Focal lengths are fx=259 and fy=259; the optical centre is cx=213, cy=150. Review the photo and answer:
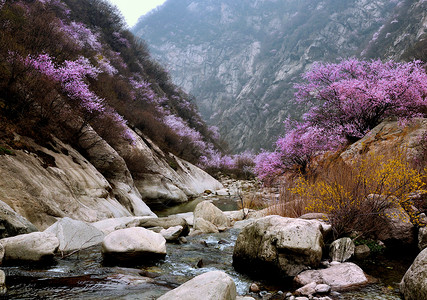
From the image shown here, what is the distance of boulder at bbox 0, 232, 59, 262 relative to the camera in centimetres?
357

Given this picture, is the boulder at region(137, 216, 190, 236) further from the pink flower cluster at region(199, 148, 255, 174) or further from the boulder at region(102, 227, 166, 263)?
the pink flower cluster at region(199, 148, 255, 174)

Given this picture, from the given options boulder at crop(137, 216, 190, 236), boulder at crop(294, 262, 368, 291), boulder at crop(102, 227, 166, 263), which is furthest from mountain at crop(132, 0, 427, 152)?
boulder at crop(102, 227, 166, 263)

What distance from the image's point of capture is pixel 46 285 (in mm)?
2896

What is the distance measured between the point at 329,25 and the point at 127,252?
291 feet

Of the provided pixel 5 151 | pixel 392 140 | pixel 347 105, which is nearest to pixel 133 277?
pixel 5 151

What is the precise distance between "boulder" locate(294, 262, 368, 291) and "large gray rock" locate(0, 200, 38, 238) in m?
4.27

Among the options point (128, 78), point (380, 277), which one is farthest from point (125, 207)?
point (128, 78)

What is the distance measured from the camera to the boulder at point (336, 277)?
3.51 m

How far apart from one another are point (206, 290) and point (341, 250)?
2928mm

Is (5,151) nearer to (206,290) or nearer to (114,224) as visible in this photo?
(114,224)

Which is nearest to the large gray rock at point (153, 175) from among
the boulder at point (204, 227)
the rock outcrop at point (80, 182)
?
the rock outcrop at point (80, 182)

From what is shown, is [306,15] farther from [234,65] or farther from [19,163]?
[19,163]

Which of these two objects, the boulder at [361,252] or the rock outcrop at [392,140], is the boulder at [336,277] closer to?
the boulder at [361,252]

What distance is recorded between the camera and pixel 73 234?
4.87 meters
